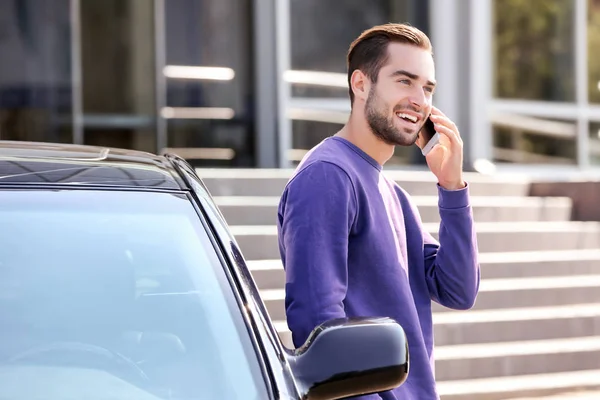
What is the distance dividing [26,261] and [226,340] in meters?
0.48

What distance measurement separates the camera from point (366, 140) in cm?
297

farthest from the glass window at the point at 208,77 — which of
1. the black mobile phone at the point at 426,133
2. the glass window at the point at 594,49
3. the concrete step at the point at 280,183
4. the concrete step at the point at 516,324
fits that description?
the black mobile phone at the point at 426,133

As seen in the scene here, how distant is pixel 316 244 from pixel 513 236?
20.1 feet

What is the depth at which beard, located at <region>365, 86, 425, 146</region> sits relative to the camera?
296cm

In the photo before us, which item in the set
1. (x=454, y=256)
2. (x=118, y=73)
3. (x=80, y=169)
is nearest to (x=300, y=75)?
(x=118, y=73)

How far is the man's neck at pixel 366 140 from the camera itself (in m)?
2.96

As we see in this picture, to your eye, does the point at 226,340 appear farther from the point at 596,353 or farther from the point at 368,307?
the point at 596,353

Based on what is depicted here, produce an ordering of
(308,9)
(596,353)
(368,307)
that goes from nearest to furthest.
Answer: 1. (368,307)
2. (596,353)
3. (308,9)

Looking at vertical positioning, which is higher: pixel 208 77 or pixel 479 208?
pixel 208 77

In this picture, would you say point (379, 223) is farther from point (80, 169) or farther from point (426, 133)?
point (80, 169)

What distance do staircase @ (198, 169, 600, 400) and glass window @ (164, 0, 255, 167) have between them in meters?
3.21

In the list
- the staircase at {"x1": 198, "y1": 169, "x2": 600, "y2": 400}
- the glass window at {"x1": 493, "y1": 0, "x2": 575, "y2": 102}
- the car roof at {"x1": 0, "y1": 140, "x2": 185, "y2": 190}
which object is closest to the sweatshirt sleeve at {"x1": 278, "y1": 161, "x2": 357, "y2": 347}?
the car roof at {"x1": 0, "y1": 140, "x2": 185, "y2": 190}

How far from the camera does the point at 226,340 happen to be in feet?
7.70

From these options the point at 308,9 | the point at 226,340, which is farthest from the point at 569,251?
the point at 226,340
